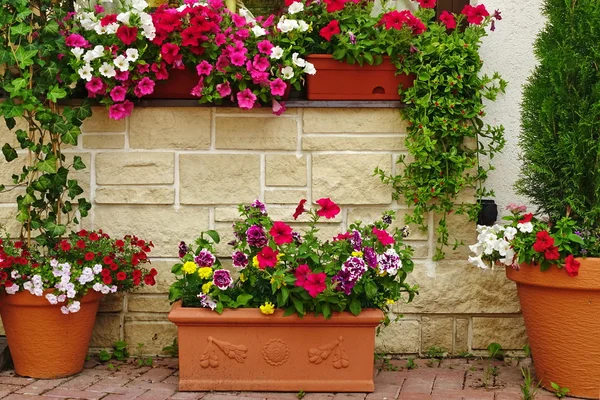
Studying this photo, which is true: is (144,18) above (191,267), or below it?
above

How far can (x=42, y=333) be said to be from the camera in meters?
3.85

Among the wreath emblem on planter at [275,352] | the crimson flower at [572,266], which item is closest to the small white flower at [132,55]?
the wreath emblem on planter at [275,352]

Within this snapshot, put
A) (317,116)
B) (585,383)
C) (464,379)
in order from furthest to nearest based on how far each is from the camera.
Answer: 1. (317,116)
2. (464,379)
3. (585,383)

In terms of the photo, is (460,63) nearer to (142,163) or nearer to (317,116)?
(317,116)

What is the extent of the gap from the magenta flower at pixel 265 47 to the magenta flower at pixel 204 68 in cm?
24

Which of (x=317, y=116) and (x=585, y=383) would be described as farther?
(x=317, y=116)

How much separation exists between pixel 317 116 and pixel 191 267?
96 centimetres

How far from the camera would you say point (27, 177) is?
4289 mm

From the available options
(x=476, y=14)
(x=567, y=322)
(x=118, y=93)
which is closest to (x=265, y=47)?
(x=118, y=93)

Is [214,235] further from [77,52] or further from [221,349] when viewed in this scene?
[77,52]

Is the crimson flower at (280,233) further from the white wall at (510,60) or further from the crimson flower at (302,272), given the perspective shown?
the white wall at (510,60)

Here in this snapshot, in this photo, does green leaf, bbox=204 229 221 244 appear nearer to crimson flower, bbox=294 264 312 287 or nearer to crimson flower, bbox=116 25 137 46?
crimson flower, bbox=294 264 312 287

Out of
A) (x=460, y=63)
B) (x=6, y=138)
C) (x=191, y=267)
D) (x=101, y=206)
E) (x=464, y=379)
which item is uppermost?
(x=460, y=63)

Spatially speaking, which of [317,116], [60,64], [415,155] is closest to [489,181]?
[415,155]
